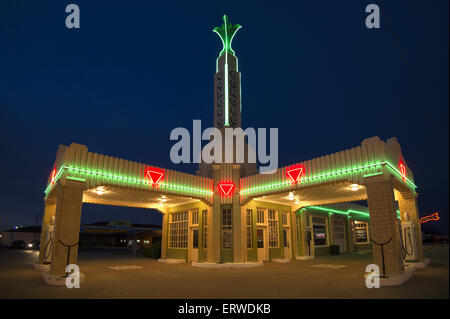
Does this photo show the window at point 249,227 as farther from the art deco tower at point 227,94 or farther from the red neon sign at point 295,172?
the art deco tower at point 227,94

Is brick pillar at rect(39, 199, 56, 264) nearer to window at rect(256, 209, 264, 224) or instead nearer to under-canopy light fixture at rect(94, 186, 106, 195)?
under-canopy light fixture at rect(94, 186, 106, 195)

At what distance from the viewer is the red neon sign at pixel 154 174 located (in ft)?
47.0

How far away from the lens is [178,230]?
20375mm

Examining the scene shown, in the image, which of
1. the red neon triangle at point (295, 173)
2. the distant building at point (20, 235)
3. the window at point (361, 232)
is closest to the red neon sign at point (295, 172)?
the red neon triangle at point (295, 173)

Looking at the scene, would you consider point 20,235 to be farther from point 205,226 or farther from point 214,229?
point 214,229

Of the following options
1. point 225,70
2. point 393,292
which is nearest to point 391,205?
point 393,292

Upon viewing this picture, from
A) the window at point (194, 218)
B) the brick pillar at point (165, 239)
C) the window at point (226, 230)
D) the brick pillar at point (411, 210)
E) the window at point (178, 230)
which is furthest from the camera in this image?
the brick pillar at point (165, 239)

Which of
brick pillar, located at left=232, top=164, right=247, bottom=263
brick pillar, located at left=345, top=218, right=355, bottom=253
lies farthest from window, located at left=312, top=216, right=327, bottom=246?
brick pillar, located at left=232, top=164, right=247, bottom=263

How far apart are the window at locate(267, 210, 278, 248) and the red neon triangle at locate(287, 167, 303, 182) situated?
5.62 meters

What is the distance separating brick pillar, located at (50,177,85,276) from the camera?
33.8 ft

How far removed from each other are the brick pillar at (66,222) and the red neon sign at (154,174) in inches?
133

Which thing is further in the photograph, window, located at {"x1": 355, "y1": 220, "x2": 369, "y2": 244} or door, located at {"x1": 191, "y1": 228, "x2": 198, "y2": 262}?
window, located at {"x1": 355, "y1": 220, "x2": 369, "y2": 244}
